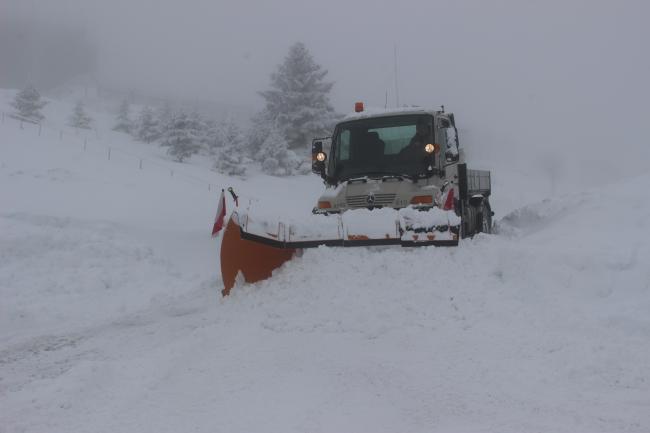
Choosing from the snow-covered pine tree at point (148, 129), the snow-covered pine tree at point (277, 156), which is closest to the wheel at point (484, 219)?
the snow-covered pine tree at point (277, 156)

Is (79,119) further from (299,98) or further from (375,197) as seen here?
(375,197)

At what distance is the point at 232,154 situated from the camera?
32.4m

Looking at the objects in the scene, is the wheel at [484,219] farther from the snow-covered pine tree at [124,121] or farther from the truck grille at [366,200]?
the snow-covered pine tree at [124,121]

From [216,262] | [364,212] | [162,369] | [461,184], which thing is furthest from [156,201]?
[162,369]

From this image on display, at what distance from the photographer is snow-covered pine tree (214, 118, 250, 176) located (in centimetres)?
3206

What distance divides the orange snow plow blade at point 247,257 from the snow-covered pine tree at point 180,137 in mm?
31064

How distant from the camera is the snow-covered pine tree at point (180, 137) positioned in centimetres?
3634

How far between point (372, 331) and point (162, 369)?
75.5 inches

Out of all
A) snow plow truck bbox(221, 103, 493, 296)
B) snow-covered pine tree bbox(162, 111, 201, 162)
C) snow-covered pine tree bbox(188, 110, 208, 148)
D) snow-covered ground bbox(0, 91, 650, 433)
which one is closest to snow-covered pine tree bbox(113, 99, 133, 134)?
snow-covered pine tree bbox(188, 110, 208, 148)

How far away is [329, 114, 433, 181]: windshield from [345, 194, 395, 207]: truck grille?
47 centimetres

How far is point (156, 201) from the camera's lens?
54.2 ft

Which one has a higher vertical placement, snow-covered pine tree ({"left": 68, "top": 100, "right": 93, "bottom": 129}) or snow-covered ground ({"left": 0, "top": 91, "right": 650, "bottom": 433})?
snow-covered pine tree ({"left": 68, "top": 100, "right": 93, "bottom": 129})

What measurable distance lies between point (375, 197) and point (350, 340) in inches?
127

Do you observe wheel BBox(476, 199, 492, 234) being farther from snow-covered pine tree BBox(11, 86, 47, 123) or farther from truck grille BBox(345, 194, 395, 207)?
snow-covered pine tree BBox(11, 86, 47, 123)
